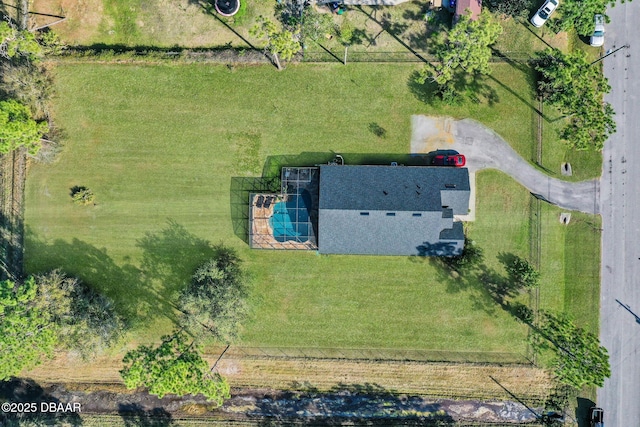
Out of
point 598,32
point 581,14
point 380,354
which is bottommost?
point 380,354

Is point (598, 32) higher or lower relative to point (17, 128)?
higher

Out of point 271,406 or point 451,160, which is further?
point 271,406

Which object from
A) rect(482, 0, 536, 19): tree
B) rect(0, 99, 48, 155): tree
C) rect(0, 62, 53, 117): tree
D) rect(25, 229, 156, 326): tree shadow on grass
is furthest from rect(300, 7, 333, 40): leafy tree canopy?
rect(25, 229, 156, 326): tree shadow on grass

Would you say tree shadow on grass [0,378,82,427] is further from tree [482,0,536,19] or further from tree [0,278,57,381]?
tree [482,0,536,19]

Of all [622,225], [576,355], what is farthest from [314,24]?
[576,355]

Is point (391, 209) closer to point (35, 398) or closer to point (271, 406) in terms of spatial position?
point (271, 406)

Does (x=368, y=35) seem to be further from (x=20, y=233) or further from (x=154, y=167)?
(x=20, y=233)

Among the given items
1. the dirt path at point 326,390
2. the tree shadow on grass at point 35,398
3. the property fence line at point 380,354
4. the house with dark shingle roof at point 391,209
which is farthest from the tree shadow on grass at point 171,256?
the tree shadow on grass at point 35,398
